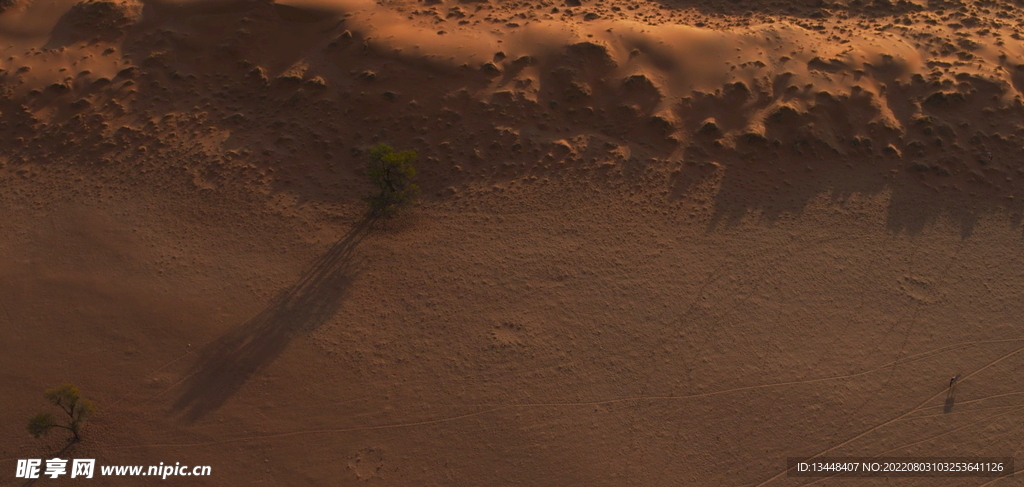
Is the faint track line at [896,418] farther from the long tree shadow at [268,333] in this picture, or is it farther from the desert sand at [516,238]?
the long tree shadow at [268,333]

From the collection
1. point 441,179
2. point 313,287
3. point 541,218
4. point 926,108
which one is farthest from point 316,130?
point 926,108

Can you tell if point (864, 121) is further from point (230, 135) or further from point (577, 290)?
point (230, 135)

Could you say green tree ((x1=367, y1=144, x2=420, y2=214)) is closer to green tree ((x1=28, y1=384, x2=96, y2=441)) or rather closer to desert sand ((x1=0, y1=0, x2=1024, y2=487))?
desert sand ((x1=0, y1=0, x2=1024, y2=487))

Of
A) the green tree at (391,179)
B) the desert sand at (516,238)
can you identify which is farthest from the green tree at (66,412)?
the green tree at (391,179)

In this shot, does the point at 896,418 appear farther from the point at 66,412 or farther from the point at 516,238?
the point at 66,412

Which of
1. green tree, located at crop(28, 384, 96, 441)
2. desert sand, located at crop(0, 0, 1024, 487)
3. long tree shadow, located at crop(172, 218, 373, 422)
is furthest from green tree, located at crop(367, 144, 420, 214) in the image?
green tree, located at crop(28, 384, 96, 441)

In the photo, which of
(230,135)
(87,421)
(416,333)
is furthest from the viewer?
(230,135)
